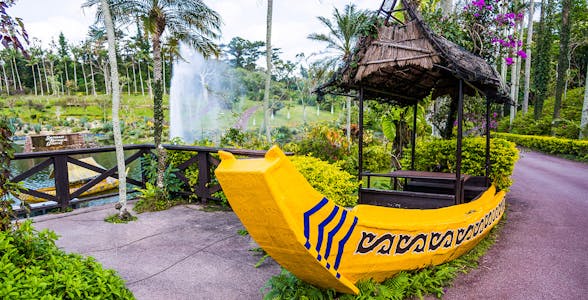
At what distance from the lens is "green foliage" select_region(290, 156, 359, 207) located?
14.8 feet

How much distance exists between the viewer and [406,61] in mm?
4066

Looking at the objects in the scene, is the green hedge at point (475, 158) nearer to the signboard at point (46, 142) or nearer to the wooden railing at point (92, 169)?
the wooden railing at point (92, 169)

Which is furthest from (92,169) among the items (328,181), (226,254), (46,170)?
(46,170)

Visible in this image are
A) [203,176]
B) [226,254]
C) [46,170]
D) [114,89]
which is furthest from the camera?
[46,170]

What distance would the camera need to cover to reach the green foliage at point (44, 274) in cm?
180

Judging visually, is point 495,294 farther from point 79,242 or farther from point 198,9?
point 198,9

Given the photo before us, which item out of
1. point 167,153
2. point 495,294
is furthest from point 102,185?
point 495,294

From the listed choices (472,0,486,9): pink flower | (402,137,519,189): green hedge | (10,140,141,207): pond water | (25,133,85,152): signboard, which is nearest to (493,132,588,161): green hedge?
(402,137,519,189): green hedge

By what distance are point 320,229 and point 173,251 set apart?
241 centimetres

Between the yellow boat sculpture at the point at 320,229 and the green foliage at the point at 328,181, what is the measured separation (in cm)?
135

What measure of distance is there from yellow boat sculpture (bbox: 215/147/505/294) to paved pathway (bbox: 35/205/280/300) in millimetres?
963

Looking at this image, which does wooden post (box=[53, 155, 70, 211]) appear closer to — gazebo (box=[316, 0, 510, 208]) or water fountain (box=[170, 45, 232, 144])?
gazebo (box=[316, 0, 510, 208])

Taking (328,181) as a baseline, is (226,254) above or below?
below

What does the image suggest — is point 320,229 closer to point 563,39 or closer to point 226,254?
point 226,254
